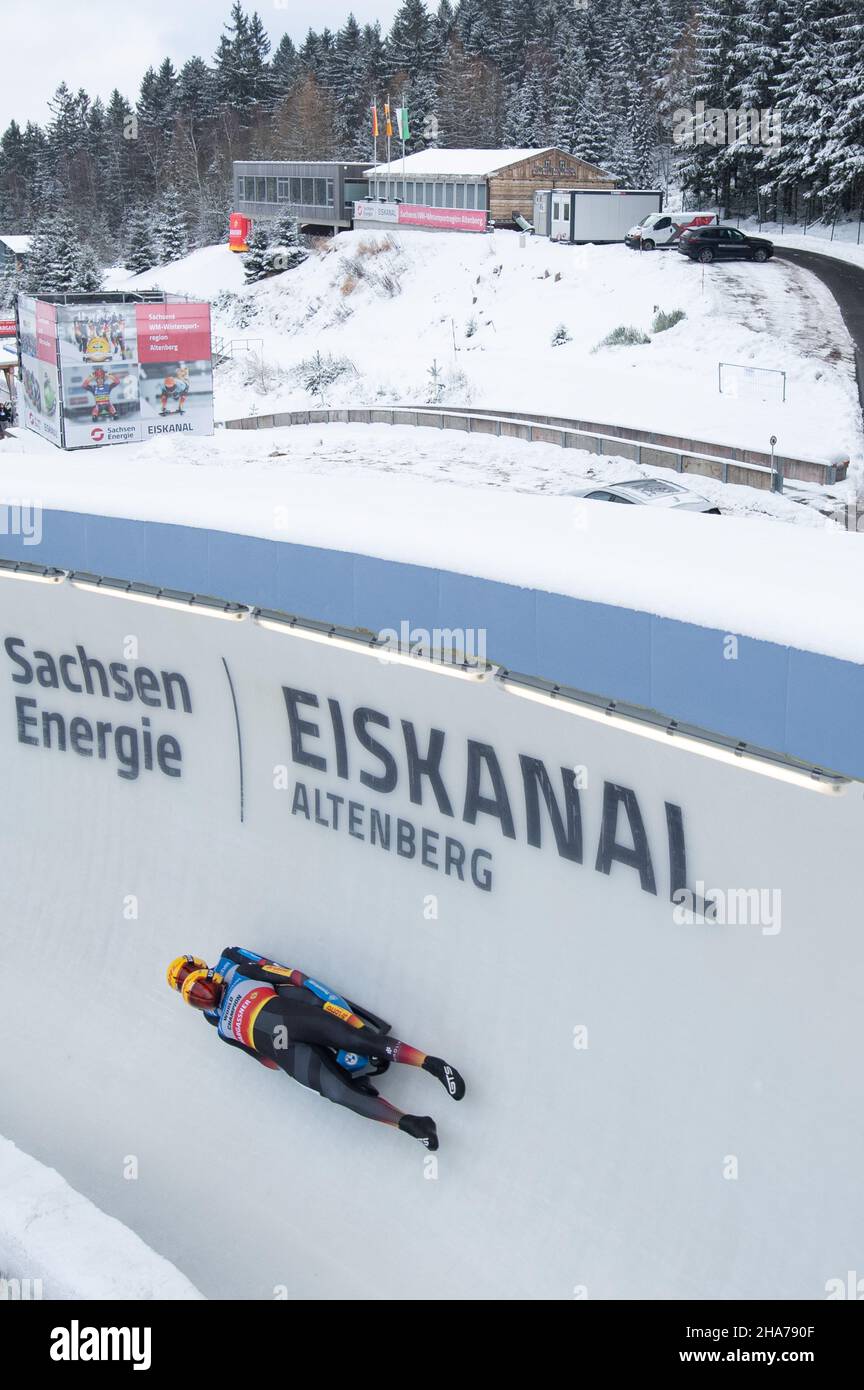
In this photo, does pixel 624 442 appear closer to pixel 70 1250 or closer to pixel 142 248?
pixel 70 1250

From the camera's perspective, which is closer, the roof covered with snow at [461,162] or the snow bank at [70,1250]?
the snow bank at [70,1250]

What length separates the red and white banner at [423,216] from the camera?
45812mm

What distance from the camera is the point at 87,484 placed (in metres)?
9.94

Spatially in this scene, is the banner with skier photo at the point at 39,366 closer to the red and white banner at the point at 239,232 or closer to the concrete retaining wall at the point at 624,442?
the concrete retaining wall at the point at 624,442

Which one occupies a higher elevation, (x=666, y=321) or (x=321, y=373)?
(x=666, y=321)

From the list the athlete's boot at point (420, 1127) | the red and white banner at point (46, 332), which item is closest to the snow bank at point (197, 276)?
the red and white banner at point (46, 332)

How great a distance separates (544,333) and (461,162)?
21.2m

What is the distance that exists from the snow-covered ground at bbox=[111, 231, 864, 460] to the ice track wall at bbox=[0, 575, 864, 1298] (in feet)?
38.0

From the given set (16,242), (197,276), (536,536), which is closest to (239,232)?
(197,276)

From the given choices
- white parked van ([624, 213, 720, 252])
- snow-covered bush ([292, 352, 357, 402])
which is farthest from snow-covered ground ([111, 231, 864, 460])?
white parked van ([624, 213, 720, 252])

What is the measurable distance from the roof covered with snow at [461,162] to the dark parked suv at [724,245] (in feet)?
51.8

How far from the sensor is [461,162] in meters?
49.9
